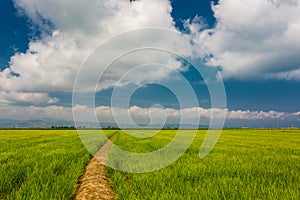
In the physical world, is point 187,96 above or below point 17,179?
above

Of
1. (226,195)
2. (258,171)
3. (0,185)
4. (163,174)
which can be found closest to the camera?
(226,195)

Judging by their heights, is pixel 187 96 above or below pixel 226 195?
above

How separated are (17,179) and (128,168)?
9.26ft

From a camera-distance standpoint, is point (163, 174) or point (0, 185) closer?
point (0, 185)

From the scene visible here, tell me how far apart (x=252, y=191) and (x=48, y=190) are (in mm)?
3629

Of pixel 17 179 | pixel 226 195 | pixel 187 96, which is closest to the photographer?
pixel 226 195

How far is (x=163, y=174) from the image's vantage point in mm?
6199

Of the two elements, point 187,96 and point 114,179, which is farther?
point 187,96

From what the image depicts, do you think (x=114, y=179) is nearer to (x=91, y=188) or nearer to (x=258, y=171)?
(x=91, y=188)

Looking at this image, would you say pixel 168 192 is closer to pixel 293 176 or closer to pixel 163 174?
pixel 163 174

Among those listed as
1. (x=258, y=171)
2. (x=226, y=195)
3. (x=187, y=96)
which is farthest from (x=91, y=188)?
(x=187, y=96)

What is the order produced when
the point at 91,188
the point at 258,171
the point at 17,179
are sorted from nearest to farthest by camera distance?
the point at 91,188, the point at 17,179, the point at 258,171

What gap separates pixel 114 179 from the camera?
19.7ft

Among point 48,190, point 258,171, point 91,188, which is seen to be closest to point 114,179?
point 91,188
